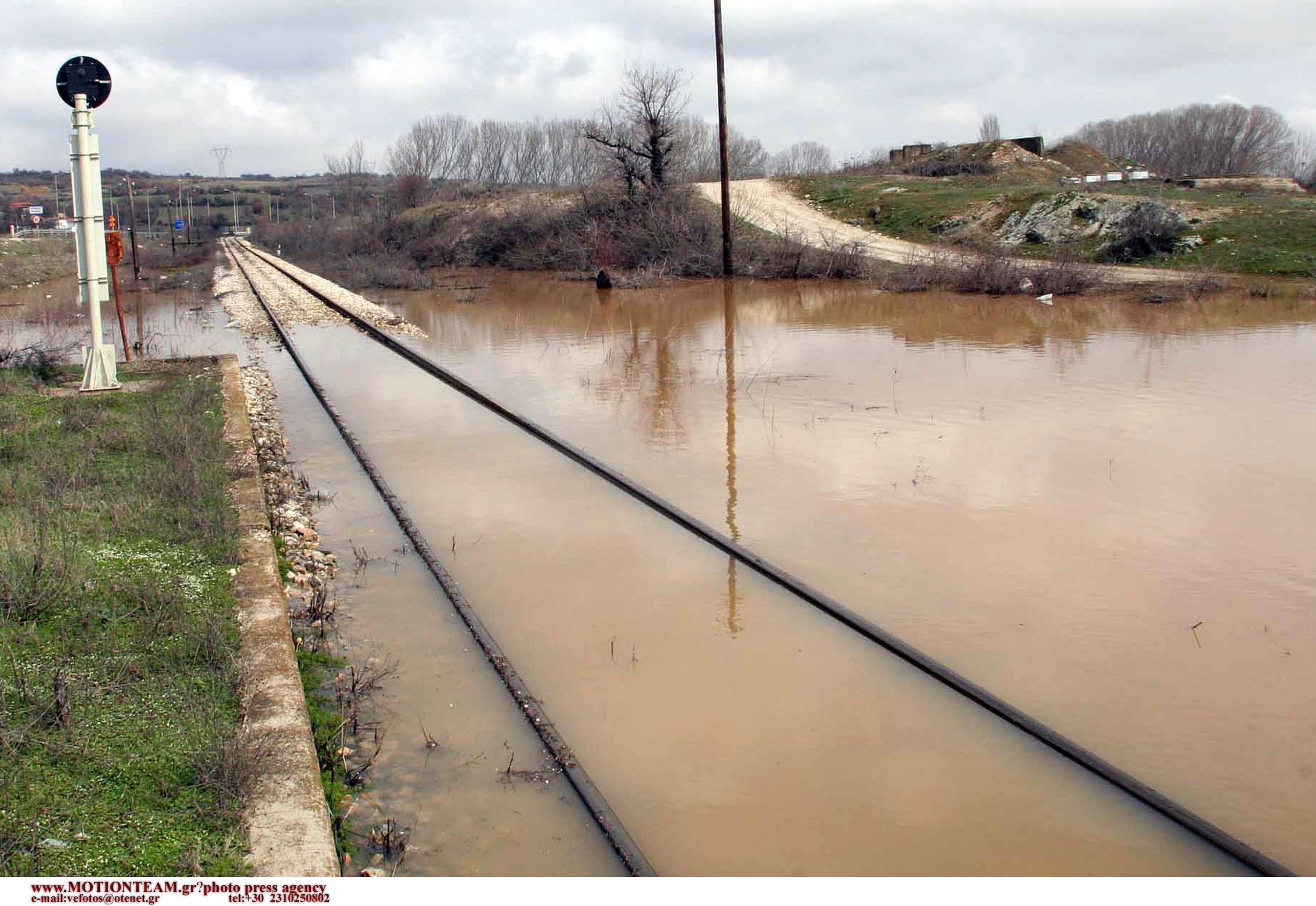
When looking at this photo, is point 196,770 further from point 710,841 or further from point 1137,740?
point 1137,740

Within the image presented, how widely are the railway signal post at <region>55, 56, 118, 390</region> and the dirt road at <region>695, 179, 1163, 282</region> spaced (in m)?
20.2

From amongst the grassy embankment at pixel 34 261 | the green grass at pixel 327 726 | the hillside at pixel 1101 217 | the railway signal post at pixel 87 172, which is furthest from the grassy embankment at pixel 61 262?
the green grass at pixel 327 726

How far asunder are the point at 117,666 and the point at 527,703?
1853mm

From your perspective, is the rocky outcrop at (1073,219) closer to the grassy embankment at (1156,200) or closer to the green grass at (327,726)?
the grassy embankment at (1156,200)

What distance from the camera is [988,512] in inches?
314

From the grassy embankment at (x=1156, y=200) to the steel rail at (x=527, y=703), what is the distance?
21.6 metres

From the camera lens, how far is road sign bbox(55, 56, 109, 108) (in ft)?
38.3

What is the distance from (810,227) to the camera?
37375mm

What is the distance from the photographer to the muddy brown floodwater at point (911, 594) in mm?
4367

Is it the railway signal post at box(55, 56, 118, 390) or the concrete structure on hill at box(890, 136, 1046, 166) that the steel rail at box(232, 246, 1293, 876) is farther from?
the concrete structure on hill at box(890, 136, 1046, 166)

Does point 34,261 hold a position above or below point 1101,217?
above

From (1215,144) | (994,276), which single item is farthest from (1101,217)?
(1215,144)

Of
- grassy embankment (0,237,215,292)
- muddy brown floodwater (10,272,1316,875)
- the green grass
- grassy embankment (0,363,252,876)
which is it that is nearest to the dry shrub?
muddy brown floodwater (10,272,1316,875)

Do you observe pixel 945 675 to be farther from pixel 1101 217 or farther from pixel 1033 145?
pixel 1033 145
